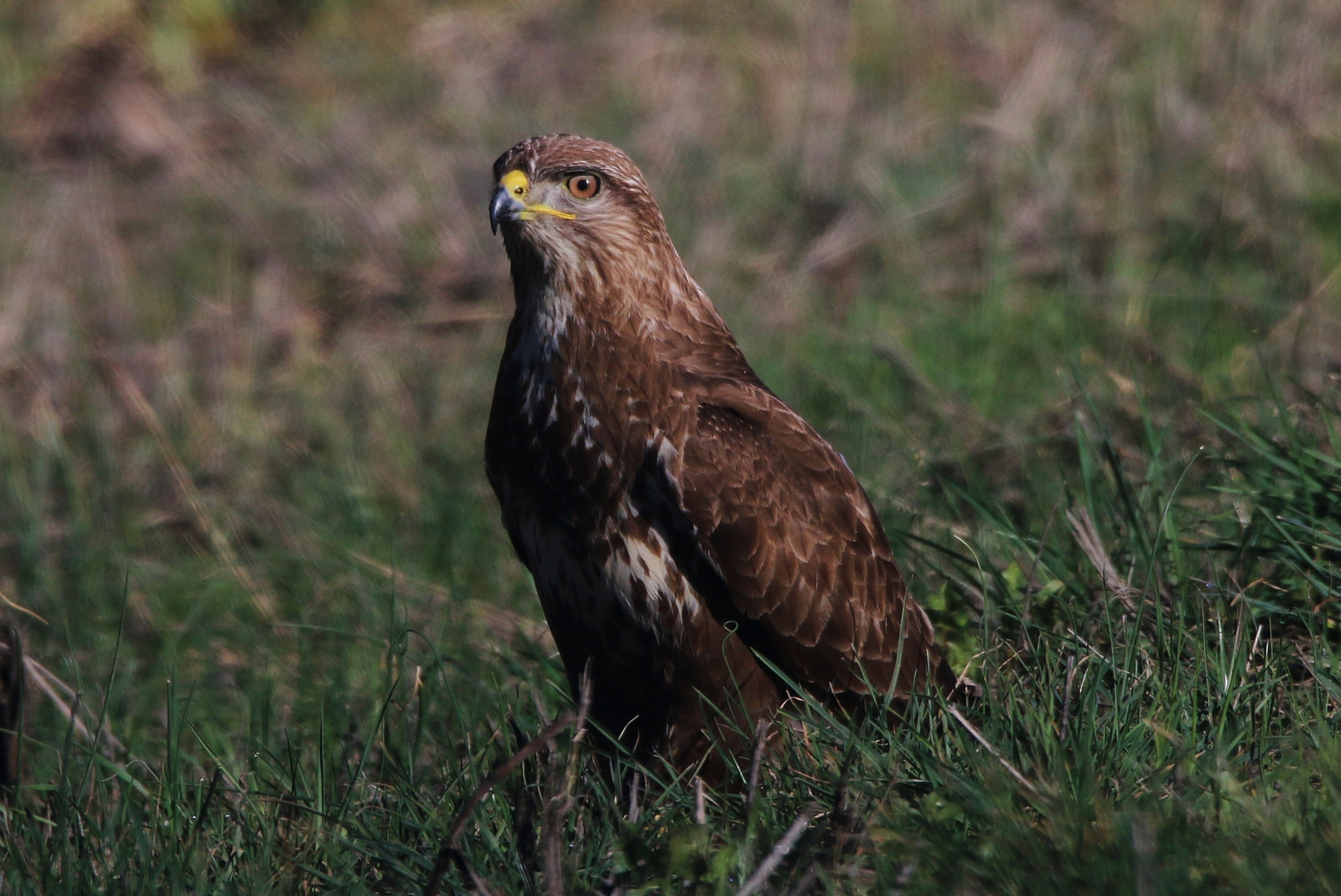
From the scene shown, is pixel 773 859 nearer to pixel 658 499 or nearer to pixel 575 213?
pixel 658 499

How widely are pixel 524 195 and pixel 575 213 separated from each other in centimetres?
15

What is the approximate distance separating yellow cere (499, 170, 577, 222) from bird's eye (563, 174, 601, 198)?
0.08 meters

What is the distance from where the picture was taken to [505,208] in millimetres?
3455

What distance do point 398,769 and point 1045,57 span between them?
5760 millimetres

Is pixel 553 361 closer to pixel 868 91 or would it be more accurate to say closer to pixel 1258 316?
pixel 1258 316

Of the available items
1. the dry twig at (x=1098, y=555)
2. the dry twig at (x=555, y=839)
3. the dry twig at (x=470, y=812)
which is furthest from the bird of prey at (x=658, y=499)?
the dry twig at (x=470, y=812)

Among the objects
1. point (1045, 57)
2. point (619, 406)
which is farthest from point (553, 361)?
point (1045, 57)

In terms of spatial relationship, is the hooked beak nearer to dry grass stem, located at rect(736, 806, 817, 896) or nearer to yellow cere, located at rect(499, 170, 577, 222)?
yellow cere, located at rect(499, 170, 577, 222)

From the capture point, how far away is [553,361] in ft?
10.9

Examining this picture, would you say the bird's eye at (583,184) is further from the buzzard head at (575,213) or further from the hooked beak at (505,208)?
the hooked beak at (505,208)

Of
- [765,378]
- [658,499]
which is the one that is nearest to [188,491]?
[765,378]

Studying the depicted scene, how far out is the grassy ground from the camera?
2605 mm

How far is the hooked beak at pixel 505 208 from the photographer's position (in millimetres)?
3445

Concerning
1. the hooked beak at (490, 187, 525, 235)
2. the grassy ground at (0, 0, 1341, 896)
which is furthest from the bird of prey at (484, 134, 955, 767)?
the grassy ground at (0, 0, 1341, 896)
